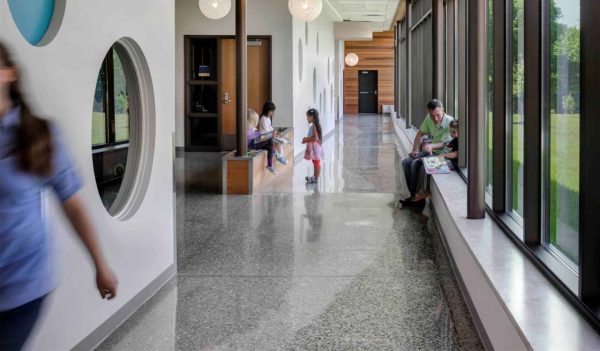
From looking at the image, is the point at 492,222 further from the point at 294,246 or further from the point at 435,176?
the point at 435,176

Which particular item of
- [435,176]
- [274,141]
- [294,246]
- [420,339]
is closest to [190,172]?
[274,141]

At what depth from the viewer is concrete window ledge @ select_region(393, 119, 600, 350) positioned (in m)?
2.42

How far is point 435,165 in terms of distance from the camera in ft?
24.1

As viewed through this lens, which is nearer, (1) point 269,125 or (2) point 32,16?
(2) point 32,16

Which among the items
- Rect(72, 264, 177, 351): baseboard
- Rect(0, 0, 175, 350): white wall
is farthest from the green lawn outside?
Rect(72, 264, 177, 351): baseboard

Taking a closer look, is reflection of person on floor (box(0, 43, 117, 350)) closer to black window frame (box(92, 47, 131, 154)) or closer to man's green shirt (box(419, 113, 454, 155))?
black window frame (box(92, 47, 131, 154))

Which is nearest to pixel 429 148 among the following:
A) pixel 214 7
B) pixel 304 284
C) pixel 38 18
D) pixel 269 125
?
pixel 269 125

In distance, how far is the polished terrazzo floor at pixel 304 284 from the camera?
354 centimetres

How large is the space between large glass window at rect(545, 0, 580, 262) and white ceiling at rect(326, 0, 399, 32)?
14.7m

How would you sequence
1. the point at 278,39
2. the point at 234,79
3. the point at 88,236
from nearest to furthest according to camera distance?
the point at 88,236
the point at 278,39
the point at 234,79

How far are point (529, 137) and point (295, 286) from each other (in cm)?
180

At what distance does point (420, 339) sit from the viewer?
3.50 metres

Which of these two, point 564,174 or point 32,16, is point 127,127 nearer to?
point 32,16

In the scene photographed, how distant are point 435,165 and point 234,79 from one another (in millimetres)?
7407
